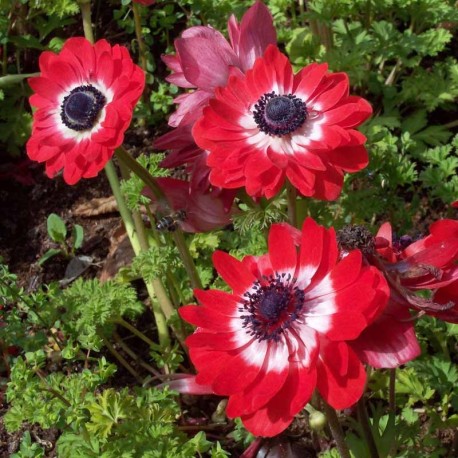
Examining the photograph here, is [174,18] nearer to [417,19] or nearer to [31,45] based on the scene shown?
[31,45]

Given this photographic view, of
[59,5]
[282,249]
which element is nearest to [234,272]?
[282,249]

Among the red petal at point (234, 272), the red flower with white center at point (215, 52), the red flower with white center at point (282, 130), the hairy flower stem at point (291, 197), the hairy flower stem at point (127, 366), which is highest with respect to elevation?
the red flower with white center at point (215, 52)

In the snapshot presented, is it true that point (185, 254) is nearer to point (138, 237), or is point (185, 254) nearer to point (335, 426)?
point (138, 237)

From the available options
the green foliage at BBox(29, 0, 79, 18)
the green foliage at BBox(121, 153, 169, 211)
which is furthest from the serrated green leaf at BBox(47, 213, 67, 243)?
the green foliage at BBox(121, 153, 169, 211)

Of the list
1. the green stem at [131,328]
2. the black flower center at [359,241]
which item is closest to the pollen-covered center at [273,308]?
the black flower center at [359,241]

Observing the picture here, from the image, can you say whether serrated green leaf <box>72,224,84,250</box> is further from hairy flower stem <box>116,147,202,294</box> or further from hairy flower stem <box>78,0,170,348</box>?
hairy flower stem <box>116,147,202,294</box>

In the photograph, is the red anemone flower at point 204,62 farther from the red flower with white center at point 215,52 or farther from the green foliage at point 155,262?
the green foliage at point 155,262
